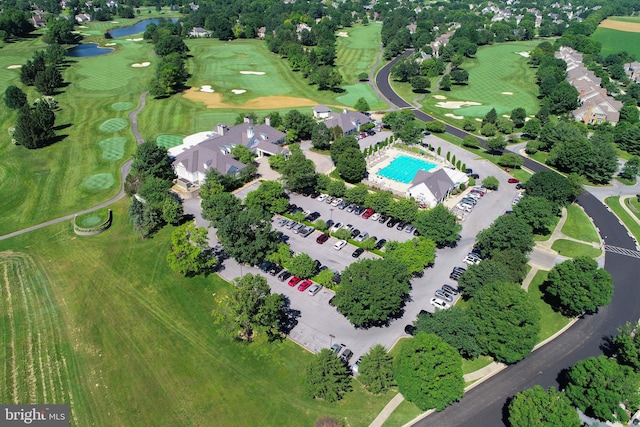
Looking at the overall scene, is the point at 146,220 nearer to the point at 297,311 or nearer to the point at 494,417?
the point at 297,311

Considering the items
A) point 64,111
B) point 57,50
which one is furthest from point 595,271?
point 57,50

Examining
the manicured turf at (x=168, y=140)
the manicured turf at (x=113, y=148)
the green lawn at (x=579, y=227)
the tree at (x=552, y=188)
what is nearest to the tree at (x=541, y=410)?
the green lawn at (x=579, y=227)

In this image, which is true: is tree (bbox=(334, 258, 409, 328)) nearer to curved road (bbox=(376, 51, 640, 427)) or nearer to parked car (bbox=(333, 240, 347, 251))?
curved road (bbox=(376, 51, 640, 427))

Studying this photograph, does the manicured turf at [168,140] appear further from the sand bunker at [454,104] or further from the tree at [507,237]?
the sand bunker at [454,104]

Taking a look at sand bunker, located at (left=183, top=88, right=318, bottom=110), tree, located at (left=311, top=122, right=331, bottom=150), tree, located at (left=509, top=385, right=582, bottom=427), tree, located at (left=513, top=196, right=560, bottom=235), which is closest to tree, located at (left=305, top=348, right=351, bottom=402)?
tree, located at (left=509, top=385, right=582, bottom=427)

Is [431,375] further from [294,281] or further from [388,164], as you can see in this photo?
[388,164]
